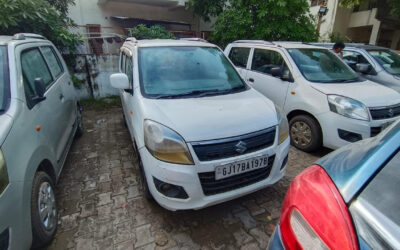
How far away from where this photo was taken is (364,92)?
3250 millimetres

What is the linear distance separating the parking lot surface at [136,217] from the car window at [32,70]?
4.07 feet

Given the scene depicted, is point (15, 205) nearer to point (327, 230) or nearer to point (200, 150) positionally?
point (200, 150)

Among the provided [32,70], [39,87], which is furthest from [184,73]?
[32,70]

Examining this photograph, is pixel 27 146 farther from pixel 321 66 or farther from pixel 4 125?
pixel 321 66

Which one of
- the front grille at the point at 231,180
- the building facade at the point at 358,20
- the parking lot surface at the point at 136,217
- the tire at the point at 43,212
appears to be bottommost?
the parking lot surface at the point at 136,217

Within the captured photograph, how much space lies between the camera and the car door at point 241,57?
4.70m

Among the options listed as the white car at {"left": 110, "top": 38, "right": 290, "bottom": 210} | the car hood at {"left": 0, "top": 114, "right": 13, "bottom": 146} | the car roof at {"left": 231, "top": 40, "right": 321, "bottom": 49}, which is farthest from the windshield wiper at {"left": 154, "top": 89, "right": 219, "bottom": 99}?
the car roof at {"left": 231, "top": 40, "right": 321, "bottom": 49}

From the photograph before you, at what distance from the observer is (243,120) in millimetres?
2086

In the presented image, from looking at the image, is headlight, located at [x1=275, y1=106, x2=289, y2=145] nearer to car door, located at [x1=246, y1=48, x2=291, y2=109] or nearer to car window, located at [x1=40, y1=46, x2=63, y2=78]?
car door, located at [x1=246, y1=48, x2=291, y2=109]

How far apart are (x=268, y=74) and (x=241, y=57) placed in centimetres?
96

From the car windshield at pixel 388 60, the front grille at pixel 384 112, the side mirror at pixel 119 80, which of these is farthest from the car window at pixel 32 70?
the car windshield at pixel 388 60

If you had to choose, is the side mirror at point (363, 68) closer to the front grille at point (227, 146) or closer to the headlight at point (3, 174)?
the front grille at point (227, 146)

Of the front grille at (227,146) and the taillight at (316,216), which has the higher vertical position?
the taillight at (316,216)

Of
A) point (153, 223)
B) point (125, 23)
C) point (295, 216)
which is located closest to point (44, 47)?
point (153, 223)
